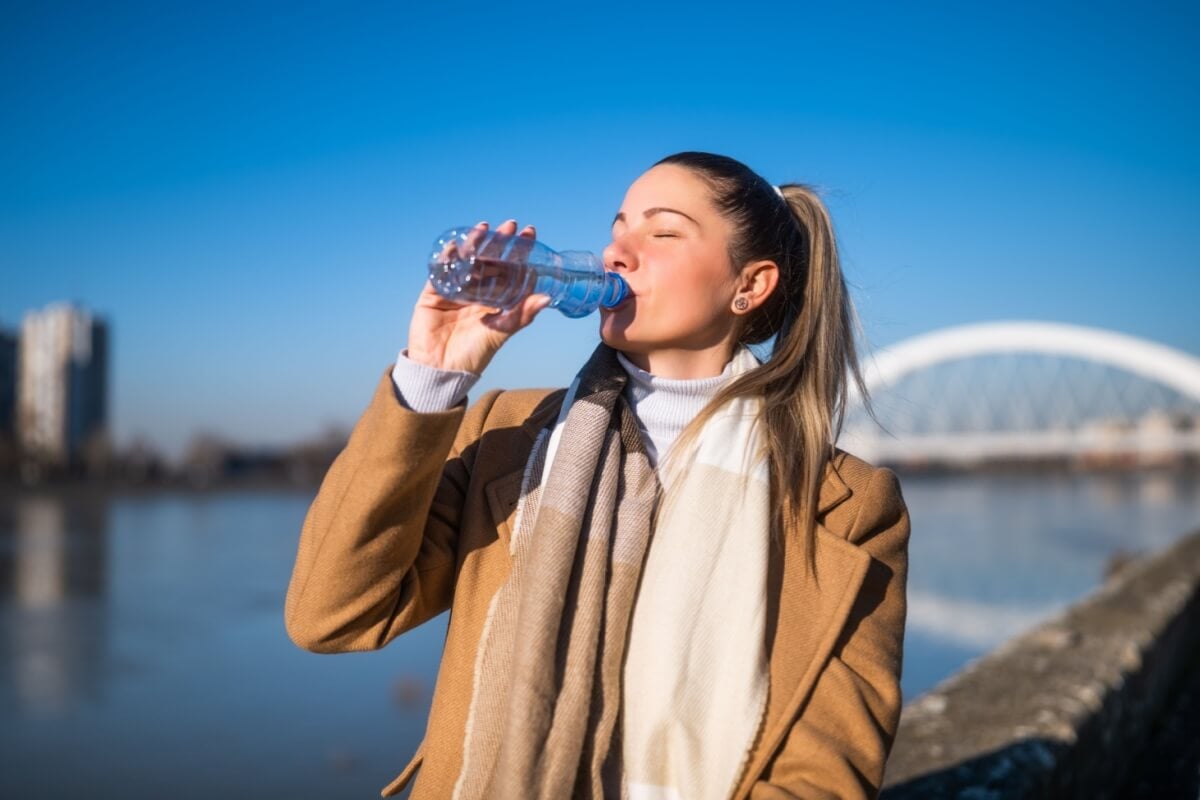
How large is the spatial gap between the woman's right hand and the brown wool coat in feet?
0.22

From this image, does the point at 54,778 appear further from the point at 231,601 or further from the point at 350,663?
the point at 231,601

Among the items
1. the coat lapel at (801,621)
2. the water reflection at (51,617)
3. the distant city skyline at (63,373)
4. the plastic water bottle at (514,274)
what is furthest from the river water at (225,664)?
the distant city skyline at (63,373)

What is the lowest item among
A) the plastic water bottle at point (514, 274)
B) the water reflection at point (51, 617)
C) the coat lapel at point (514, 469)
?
the water reflection at point (51, 617)

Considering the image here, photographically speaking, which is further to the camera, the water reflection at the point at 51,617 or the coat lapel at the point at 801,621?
the water reflection at the point at 51,617

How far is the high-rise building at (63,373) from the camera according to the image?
65.2 meters

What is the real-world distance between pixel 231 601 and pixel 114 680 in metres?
3.72

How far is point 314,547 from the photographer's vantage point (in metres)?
1.33

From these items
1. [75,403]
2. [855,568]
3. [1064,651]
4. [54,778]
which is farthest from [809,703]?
[75,403]

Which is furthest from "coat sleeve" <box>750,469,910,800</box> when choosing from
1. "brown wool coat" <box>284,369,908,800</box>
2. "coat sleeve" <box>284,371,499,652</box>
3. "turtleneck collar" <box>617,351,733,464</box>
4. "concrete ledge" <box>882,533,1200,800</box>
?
"concrete ledge" <box>882,533,1200,800</box>

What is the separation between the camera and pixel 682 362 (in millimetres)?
1596

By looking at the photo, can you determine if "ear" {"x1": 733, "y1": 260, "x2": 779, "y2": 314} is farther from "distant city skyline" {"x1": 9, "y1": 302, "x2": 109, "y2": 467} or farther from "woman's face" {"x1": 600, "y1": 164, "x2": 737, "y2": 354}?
"distant city skyline" {"x1": 9, "y1": 302, "x2": 109, "y2": 467}

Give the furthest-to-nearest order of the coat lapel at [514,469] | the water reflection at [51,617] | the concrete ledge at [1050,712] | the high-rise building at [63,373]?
the high-rise building at [63,373], the water reflection at [51,617], the concrete ledge at [1050,712], the coat lapel at [514,469]

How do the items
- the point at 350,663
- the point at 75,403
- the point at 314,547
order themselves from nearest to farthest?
1. the point at 314,547
2. the point at 350,663
3. the point at 75,403

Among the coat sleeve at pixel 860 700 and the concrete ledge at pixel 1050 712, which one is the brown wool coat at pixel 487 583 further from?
the concrete ledge at pixel 1050 712
